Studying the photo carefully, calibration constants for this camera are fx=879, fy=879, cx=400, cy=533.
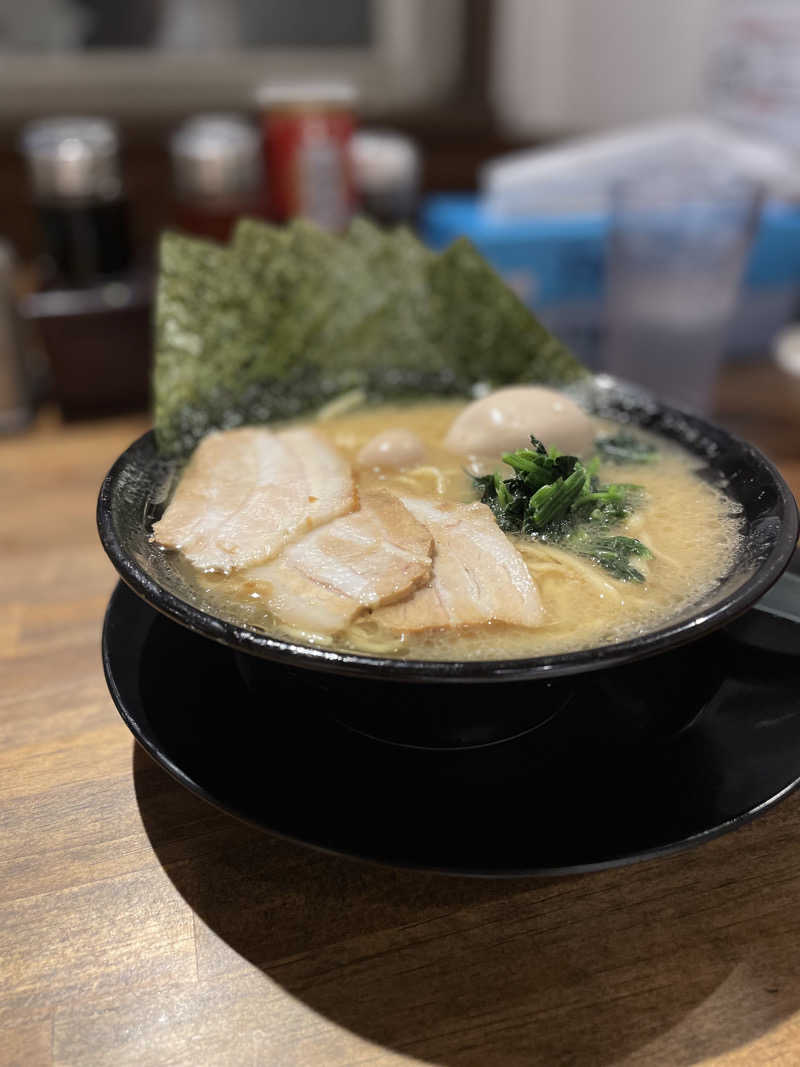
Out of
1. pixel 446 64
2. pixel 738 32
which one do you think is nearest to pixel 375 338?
pixel 738 32

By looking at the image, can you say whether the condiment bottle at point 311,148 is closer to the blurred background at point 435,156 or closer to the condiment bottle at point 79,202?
the blurred background at point 435,156

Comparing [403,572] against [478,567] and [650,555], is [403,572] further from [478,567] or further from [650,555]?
[650,555]

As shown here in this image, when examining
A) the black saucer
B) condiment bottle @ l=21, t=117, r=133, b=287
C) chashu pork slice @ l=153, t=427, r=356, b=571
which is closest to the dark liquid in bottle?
condiment bottle @ l=21, t=117, r=133, b=287

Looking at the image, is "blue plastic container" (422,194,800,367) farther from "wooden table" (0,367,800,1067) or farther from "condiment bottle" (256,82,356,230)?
"wooden table" (0,367,800,1067)

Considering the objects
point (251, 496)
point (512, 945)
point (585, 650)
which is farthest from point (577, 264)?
point (512, 945)

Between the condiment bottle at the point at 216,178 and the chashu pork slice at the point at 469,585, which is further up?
the condiment bottle at the point at 216,178

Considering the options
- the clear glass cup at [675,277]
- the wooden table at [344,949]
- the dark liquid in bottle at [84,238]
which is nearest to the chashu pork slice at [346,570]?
the wooden table at [344,949]

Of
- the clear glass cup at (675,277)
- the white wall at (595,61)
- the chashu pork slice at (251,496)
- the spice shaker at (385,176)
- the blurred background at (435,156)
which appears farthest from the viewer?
the white wall at (595,61)
